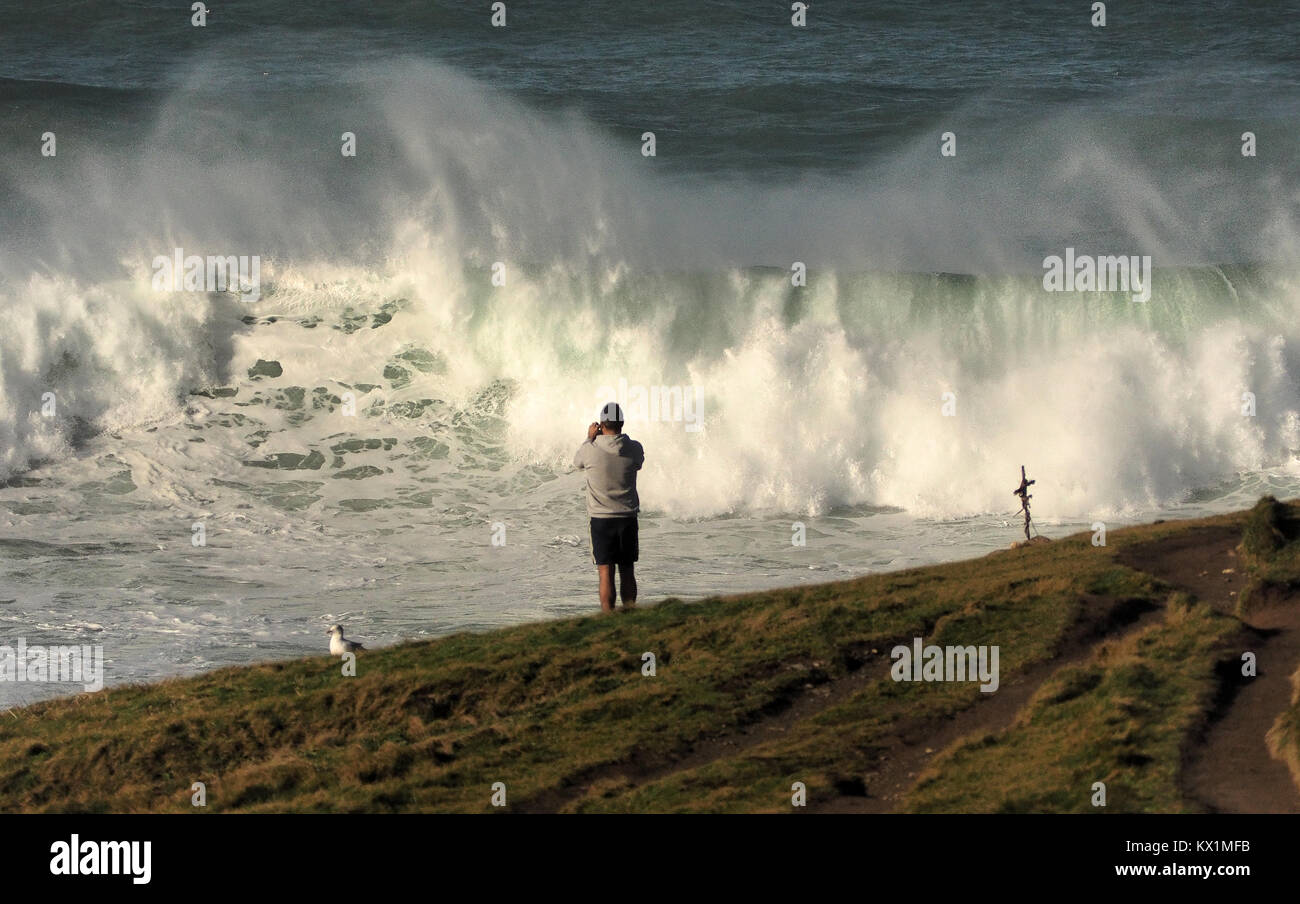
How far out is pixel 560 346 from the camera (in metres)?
28.7

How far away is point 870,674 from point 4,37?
150 feet

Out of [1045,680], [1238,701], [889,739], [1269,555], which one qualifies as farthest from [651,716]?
[1269,555]

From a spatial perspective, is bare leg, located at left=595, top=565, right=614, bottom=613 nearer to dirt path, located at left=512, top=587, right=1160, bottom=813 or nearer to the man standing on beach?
the man standing on beach

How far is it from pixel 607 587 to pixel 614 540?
71 cm

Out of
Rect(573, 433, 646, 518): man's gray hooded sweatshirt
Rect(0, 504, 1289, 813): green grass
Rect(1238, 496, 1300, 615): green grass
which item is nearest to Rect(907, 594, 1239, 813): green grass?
Rect(0, 504, 1289, 813): green grass

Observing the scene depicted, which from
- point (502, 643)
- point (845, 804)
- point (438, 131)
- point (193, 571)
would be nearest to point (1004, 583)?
point (502, 643)

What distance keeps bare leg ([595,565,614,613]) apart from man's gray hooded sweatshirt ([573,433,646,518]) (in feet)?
2.45

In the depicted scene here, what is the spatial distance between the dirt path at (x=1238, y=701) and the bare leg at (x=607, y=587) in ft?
15.6

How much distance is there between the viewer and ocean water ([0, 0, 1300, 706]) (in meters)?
21.0

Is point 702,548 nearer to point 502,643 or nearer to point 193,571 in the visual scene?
point 193,571

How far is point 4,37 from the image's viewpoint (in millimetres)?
49500

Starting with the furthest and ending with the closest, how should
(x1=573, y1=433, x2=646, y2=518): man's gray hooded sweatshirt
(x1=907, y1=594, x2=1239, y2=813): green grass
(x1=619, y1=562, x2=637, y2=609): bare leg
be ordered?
(x1=619, y1=562, x2=637, y2=609): bare leg → (x1=573, y1=433, x2=646, y2=518): man's gray hooded sweatshirt → (x1=907, y1=594, x2=1239, y2=813): green grass

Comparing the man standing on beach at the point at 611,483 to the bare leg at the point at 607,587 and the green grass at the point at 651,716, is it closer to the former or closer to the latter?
the bare leg at the point at 607,587

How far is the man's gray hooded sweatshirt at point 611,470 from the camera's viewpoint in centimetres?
1312
